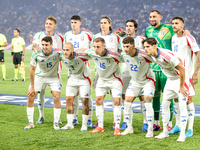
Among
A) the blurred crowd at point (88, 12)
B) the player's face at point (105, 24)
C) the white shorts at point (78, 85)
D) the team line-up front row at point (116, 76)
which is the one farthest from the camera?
the blurred crowd at point (88, 12)

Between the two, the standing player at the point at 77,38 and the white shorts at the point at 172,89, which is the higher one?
the standing player at the point at 77,38

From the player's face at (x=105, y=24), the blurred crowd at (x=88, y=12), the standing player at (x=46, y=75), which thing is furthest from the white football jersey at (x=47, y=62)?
the blurred crowd at (x=88, y=12)

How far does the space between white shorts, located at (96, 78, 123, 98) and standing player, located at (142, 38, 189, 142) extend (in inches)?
33.0

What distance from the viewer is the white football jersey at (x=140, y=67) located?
4707mm

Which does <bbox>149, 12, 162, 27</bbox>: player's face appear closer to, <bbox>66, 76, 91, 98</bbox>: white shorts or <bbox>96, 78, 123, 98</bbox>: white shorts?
<bbox>96, 78, 123, 98</bbox>: white shorts

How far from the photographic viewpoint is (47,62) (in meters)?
5.36

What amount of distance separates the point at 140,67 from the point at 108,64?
1.83 feet

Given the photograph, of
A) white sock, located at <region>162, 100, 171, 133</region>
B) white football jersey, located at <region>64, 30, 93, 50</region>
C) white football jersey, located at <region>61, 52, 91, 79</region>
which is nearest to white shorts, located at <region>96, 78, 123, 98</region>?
white football jersey, located at <region>61, 52, 91, 79</region>

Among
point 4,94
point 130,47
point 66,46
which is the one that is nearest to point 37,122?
point 66,46

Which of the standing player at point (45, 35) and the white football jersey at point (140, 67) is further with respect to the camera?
the standing player at point (45, 35)

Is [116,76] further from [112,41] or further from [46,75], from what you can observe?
[46,75]

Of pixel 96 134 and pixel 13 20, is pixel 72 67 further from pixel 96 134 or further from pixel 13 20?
pixel 13 20

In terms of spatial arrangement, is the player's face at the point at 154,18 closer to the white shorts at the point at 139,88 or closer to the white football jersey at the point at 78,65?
the white shorts at the point at 139,88

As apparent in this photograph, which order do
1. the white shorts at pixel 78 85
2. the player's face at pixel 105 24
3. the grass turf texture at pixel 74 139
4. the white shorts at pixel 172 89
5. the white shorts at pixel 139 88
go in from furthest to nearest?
the player's face at pixel 105 24 < the white shorts at pixel 78 85 < the white shorts at pixel 139 88 < the white shorts at pixel 172 89 < the grass turf texture at pixel 74 139
